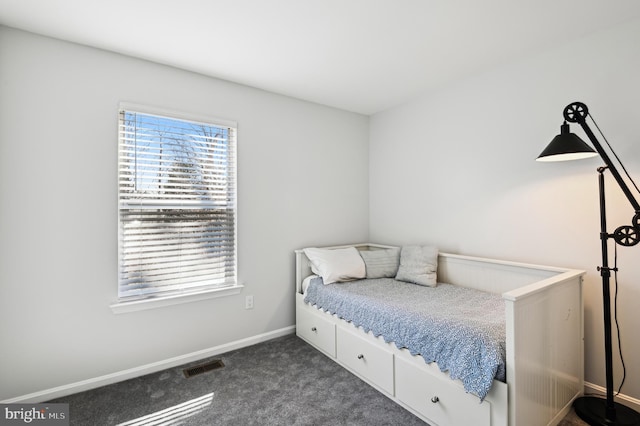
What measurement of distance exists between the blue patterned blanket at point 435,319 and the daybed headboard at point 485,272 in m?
0.13

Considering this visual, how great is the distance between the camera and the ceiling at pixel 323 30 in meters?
1.74

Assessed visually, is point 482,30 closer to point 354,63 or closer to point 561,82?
point 561,82

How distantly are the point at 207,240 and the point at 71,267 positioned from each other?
908mm

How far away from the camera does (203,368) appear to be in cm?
241

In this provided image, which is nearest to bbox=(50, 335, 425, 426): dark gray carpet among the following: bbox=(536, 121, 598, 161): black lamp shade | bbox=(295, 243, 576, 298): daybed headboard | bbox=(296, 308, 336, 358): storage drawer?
bbox=(296, 308, 336, 358): storage drawer

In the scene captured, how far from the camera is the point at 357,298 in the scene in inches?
92.5

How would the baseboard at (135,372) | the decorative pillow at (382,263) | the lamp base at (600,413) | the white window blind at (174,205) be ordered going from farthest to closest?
1. the decorative pillow at (382,263)
2. the white window blind at (174,205)
3. the baseboard at (135,372)
4. the lamp base at (600,413)

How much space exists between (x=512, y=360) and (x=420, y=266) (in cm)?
127

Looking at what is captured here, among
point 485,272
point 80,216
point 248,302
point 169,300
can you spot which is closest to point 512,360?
point 485,272

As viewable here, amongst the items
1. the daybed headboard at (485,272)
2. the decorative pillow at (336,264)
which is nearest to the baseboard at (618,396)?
the daybed headboard at (485,272)

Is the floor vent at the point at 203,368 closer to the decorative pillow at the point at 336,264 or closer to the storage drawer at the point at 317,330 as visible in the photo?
the storage drawer at the point at 317,330

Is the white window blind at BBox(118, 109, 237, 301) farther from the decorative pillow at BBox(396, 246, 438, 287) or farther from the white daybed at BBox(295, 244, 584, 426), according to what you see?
the decorative pillow at BBox(396, 246, 438, 287)

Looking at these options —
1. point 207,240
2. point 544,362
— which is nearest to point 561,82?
point 544,362

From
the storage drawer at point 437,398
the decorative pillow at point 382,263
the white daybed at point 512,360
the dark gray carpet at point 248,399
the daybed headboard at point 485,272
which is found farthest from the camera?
the decorative pillow at point 382,263
